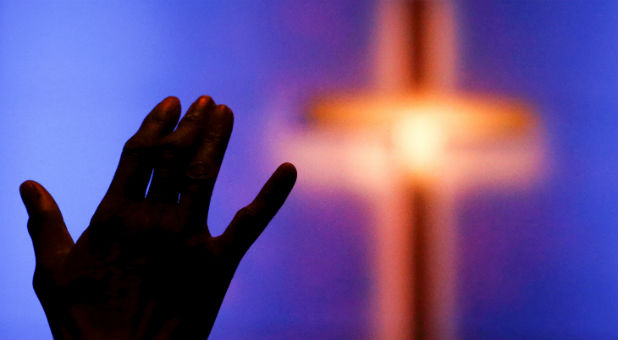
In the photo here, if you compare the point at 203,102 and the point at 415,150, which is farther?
the point at 415,150

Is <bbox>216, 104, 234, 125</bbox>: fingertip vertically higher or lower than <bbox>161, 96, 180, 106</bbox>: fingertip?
lower

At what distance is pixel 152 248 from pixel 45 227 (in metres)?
0.11

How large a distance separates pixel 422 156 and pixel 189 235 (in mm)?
1023

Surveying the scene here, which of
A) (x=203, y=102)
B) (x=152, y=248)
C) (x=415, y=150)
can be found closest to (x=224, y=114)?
(x=203, y=102)

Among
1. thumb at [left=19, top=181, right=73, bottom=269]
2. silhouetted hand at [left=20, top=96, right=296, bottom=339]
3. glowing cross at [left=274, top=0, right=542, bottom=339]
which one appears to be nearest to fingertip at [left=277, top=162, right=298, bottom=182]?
silhouetted hand at [left=20, top=96, right=296, bottom=339]

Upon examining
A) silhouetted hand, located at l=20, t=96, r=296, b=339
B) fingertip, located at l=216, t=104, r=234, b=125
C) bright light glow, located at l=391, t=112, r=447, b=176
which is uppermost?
bright light glow, located at l=391, t=112, r=447, b=176

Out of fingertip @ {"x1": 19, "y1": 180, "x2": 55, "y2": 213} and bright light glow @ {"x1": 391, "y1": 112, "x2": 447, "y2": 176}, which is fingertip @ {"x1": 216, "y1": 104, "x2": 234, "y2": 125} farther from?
bright light glow @ {"x1": 391, "y1": 112, "x2": 447, "y2": 176}

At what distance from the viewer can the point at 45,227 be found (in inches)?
19.8

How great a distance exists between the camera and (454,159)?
4.73 ft

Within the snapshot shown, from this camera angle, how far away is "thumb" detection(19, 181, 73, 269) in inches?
19.4

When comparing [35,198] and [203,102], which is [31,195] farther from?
[203,102]

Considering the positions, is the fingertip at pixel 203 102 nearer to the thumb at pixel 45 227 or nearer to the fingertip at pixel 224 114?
the fingertip at pixel 224 114

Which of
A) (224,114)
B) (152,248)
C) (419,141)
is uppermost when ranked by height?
(419,141)

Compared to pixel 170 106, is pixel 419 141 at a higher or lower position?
higher
